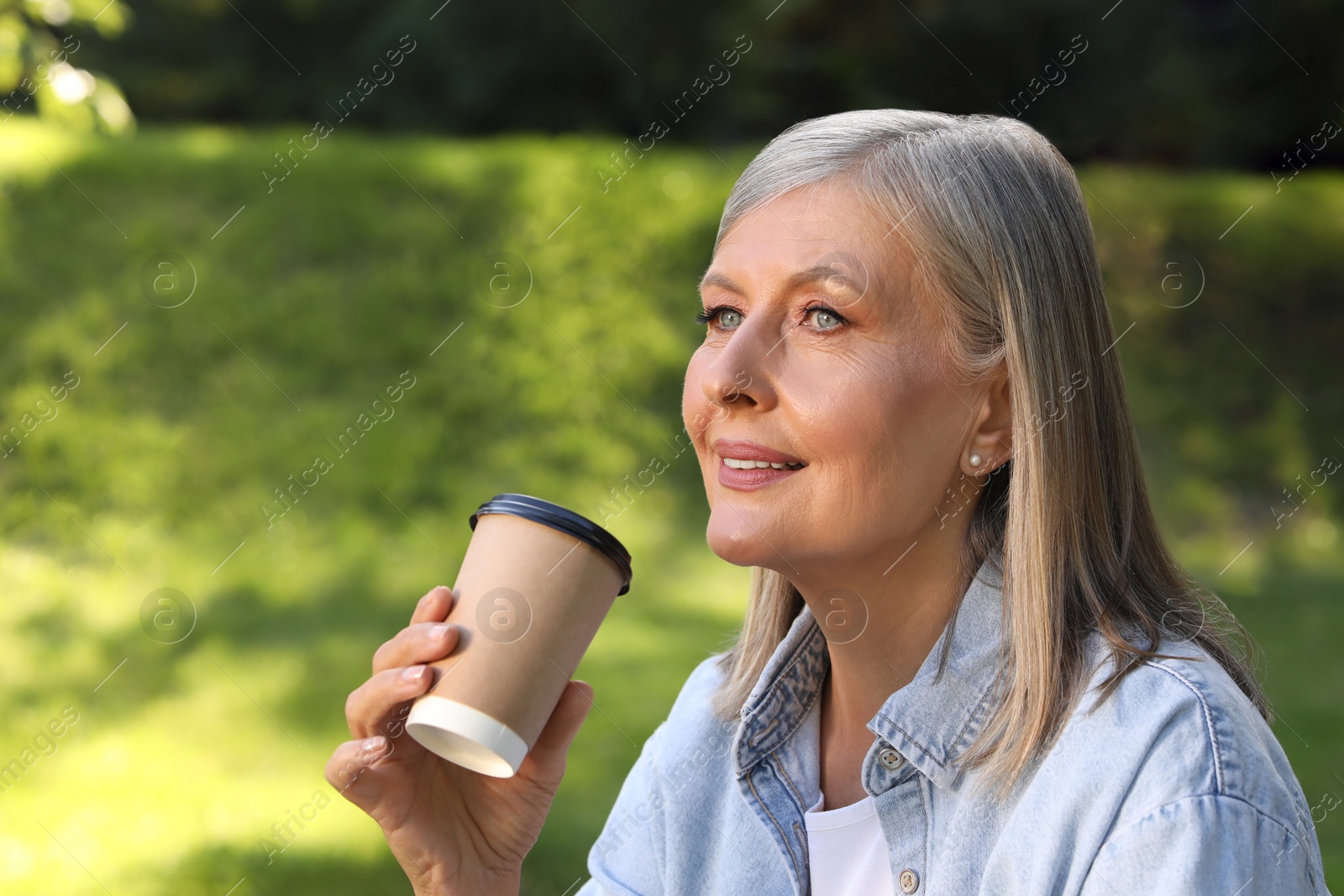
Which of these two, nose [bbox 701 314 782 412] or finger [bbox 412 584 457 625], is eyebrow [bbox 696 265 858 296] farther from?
finger [bbox 412 584 457 625]

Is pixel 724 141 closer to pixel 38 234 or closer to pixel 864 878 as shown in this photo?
pixel 38 234

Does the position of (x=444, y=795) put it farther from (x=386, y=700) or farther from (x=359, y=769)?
(x=386, y=700)

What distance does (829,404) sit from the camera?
6.29ft

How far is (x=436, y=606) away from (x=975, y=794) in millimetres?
861

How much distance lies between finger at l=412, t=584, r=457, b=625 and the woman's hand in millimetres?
20

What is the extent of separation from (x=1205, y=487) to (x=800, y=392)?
7.56 meters

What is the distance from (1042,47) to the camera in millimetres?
10438

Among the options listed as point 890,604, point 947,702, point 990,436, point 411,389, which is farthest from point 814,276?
point 411,389

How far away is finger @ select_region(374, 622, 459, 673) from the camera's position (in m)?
1.82

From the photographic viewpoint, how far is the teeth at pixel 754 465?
1952mm

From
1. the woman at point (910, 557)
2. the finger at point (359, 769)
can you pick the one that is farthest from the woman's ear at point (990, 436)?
the finger at point (359, 769)

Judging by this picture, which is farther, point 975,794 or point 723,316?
point 723,316

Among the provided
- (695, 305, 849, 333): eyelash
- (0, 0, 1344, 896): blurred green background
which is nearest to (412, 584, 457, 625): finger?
(695, 305, 849, 333): eyelash

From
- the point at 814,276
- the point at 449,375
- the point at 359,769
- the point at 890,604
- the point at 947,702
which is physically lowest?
the point at 947,702
